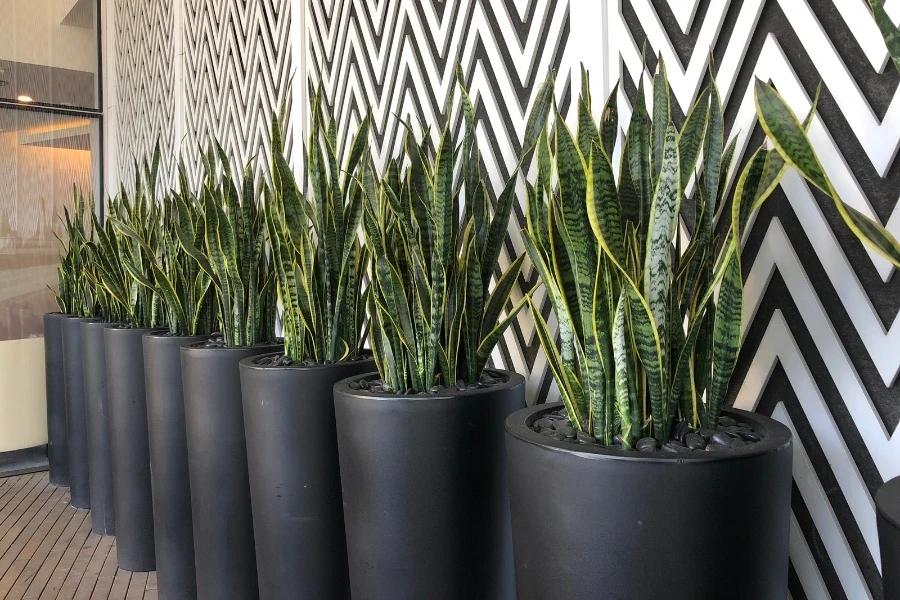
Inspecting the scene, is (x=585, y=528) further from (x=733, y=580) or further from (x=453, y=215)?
(x=453, y=215)

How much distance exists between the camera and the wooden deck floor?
1644 mm

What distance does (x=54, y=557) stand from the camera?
1.86 metres

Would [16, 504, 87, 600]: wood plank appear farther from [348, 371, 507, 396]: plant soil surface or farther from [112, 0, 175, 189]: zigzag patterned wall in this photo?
[112, 0, 175, 189]: zigzag patterned wall

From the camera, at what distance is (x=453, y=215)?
1.01m

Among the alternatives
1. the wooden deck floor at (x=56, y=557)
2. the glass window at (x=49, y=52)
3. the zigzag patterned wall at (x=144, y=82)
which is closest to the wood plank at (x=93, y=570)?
the wooden deck floor at (x=56, y=557)

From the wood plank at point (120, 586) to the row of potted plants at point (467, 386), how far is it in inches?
1.5

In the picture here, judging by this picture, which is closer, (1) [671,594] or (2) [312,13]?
(1) [671,594]

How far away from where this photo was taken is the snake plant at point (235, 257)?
1.39 metres

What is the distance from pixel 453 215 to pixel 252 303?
2.03ft

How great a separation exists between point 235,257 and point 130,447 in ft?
2.16

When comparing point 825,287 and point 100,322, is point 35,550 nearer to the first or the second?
point 100,322

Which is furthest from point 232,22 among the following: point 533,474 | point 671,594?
point 671,594

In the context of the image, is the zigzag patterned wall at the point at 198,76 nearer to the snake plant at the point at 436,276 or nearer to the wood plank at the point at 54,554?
the snake plant at the point at 436,276

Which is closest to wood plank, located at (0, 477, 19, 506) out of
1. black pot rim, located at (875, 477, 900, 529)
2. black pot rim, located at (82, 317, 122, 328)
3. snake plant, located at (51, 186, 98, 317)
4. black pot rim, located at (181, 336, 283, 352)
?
snake plant, located at (51, 186, 98, 317)
